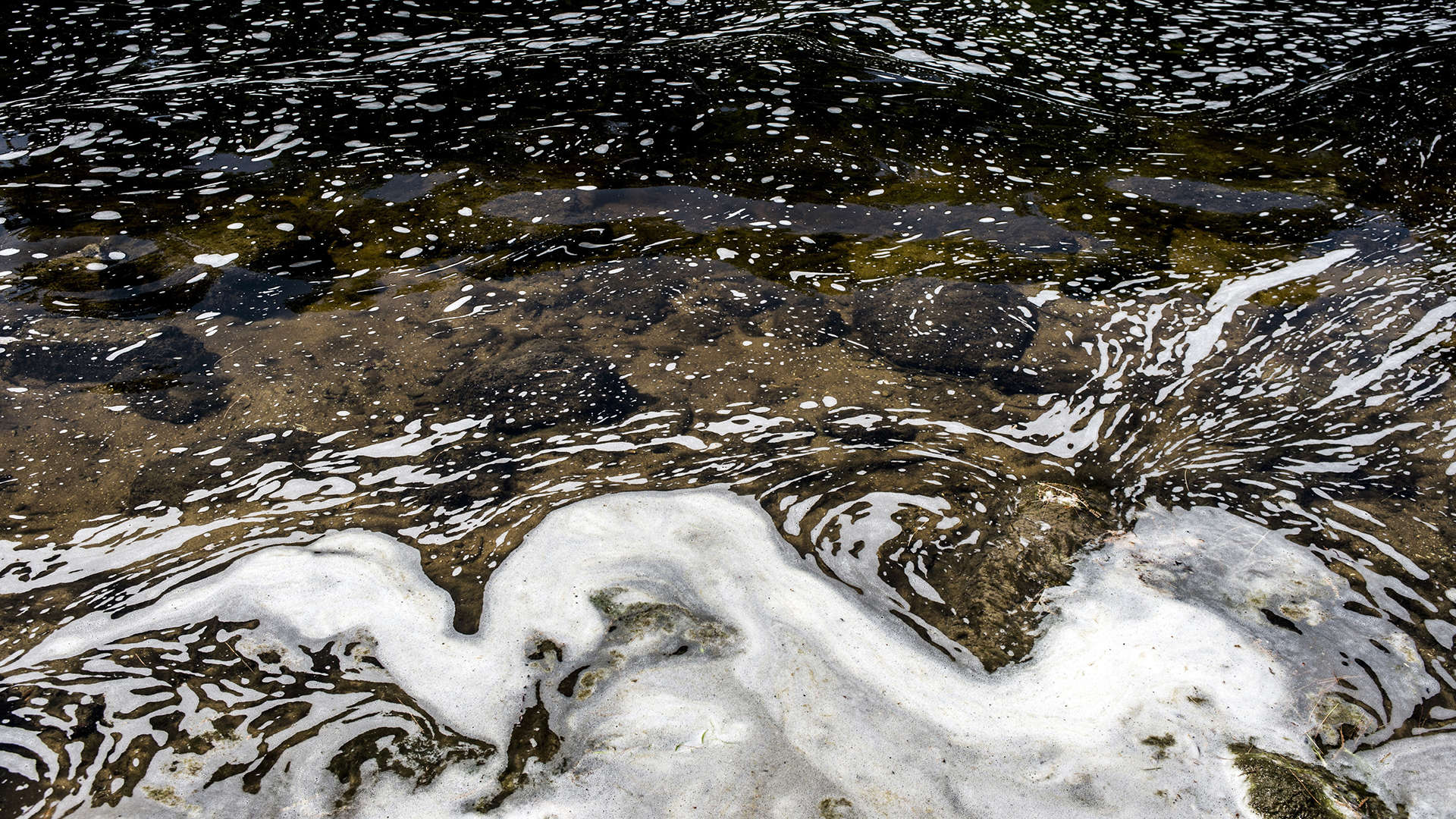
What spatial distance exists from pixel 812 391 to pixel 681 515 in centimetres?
63

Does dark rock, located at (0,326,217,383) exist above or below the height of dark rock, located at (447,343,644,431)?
below

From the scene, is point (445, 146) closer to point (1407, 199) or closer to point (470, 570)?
point (470, 570)

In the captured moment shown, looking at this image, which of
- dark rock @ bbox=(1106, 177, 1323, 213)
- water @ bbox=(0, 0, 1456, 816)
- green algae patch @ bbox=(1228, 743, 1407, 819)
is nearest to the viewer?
green algae patch @ bbox=(1228, 743, 1407, 819)

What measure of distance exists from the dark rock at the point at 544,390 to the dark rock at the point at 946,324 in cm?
88

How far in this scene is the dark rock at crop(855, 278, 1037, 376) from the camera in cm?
280

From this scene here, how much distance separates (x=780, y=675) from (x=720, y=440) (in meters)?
0.77

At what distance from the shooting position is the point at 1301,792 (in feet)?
5.44

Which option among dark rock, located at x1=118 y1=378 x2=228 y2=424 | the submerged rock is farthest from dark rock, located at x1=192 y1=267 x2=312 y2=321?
the submerged rock

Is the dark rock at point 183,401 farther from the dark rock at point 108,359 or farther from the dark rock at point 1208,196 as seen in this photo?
the dark rock at point 1208,196

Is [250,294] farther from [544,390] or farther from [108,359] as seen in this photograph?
[544,390]

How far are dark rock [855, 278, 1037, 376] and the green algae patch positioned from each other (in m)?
1.37

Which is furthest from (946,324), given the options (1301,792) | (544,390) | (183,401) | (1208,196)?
(183,401)

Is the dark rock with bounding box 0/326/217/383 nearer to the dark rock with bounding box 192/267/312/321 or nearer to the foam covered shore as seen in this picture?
→ the dark rock with bounding box 192/267/312/321

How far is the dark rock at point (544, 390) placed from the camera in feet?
8.47
